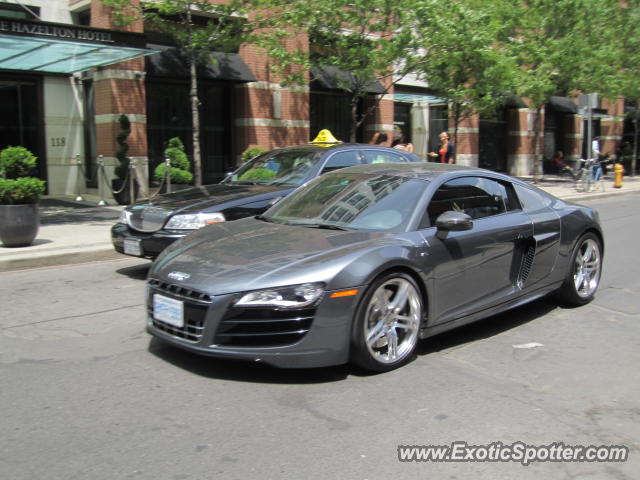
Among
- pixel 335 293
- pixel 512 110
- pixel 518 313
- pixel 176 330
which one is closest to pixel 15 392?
pixel 176 330

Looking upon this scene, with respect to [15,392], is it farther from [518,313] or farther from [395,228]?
[518,313]

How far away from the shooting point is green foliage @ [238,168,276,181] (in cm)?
858

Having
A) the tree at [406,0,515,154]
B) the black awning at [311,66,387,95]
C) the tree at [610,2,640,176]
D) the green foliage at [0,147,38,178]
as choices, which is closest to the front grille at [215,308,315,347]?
the green foliage at [0,147,38,178]

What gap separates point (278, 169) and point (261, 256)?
4.35m

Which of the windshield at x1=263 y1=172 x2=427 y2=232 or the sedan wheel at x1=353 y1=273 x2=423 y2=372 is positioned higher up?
the windshield at x1=263 y1=172 x2=427 y2=232

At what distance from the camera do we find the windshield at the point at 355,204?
197 inches

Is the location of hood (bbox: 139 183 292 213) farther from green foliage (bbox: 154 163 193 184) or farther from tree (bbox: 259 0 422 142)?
tree (bbox: 259 0 422 142)

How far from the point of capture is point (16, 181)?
30.6 ft

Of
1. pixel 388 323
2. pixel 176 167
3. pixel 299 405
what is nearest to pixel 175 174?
pixel 176 167

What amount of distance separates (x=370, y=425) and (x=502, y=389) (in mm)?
1153

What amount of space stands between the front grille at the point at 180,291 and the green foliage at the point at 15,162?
5.92 m

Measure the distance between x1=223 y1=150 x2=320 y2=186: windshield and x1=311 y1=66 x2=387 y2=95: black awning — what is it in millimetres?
9333

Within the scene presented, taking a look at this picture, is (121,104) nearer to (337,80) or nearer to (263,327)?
(337,80)

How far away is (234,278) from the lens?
4121mm
